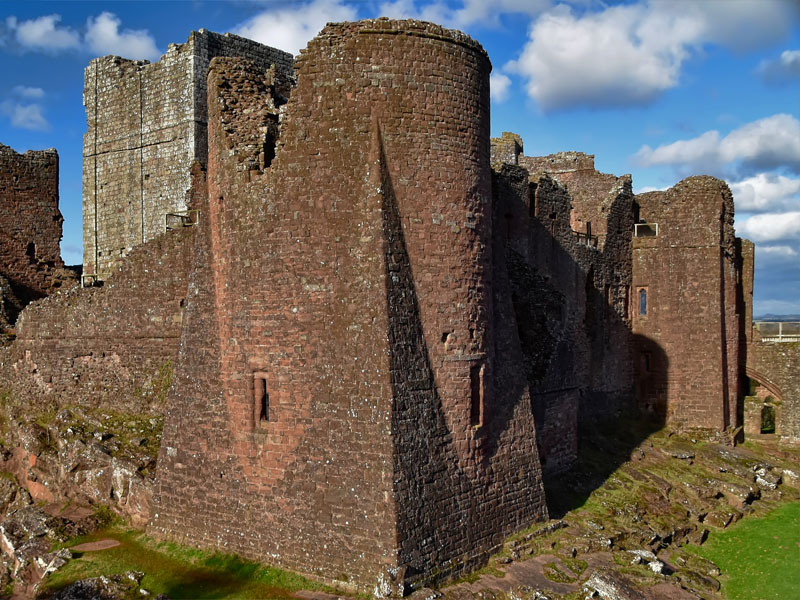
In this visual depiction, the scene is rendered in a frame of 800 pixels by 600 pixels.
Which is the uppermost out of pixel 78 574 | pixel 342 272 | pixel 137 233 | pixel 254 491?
pixel 137 233

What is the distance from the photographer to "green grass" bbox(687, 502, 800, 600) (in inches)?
597

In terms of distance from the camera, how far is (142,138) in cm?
2388

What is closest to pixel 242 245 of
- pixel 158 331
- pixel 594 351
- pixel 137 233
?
pixel 158 331

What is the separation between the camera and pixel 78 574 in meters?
13.1

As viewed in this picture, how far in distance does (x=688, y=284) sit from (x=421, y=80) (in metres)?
15.9

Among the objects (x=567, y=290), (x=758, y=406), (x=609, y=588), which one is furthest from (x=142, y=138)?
(x=758, y=406)

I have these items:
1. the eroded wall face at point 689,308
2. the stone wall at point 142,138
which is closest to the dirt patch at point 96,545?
the stone wall at point 142,138

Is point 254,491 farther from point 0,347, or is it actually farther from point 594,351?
point 594,351

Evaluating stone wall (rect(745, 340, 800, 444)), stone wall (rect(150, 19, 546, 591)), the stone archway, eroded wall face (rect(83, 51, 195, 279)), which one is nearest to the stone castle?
stone wall (rect(150, 19, 546, 591))

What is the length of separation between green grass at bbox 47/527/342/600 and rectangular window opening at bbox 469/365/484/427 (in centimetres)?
387

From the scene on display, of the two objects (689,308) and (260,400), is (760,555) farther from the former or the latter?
(260,400)

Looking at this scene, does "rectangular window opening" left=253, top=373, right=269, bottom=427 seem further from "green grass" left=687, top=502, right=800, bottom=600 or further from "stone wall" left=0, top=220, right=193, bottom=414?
"green grass" left=687, top=502, right=800, bottom=600

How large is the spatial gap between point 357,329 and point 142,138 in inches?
580

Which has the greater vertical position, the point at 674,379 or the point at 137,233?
the point at 137,233
